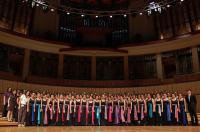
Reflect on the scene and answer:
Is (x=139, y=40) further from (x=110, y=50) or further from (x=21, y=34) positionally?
(x=21, y=34)

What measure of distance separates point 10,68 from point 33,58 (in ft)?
4.81

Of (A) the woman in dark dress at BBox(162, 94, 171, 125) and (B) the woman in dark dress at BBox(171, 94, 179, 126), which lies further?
(A) the woman in dark dress at BBox(162, 94, 171, 125)

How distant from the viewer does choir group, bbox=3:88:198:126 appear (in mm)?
9188

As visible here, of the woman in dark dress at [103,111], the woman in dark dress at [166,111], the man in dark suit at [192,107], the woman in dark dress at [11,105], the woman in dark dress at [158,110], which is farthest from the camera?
the woman in dark dress at [103,111]

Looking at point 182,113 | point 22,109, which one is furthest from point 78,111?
point 182,113

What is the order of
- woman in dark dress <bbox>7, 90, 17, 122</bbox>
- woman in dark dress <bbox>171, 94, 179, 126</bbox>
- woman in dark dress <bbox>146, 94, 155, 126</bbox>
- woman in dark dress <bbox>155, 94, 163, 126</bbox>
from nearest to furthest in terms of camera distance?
woman in dark dress <bbox>7, 90, 17, 122</bbox>, woman in dark dress <bbox>171, 94, 179, 126</bbox>, woman in dark dress <bbox>155, 94, 163, 126</bbox>, woman in dark dress <bbox>146, 94, 155, 126</bbox>

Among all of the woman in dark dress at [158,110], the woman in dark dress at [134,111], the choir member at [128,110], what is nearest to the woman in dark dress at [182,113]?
the woman in dark dress at [158,110]

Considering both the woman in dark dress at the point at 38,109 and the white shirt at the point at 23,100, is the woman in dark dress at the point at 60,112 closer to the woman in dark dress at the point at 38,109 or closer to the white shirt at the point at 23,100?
the woman in dark dress at the point at 38,109

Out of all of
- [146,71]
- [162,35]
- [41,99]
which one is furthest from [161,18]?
[41,99]

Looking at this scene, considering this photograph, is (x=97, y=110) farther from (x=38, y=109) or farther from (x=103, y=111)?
(x=38, y=109)

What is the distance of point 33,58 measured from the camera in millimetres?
14164

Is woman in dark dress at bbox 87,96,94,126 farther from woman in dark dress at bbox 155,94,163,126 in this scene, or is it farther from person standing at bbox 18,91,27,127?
person standing at bbox 18,91,27,127

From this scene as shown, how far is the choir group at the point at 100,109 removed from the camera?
919 centimetres

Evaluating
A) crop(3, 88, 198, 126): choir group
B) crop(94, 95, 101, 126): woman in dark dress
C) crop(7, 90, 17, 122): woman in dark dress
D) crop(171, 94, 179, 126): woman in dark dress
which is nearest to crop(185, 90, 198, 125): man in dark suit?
crop(3, 88, 198, 126): choir group
